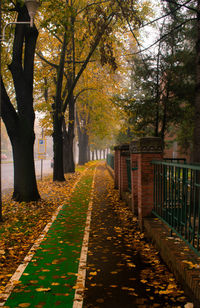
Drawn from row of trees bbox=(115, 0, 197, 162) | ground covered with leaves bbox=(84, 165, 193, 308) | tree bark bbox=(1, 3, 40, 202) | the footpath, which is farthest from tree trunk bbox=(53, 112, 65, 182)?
ground covered with leaves bbox=(84, 165, 193, 308)

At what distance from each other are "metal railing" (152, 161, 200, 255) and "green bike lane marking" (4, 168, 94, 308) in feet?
5.72

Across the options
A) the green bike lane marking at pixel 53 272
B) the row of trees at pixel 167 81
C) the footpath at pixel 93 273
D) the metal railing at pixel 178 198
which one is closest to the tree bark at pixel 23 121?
the green bike lane marking at pixel 53 272

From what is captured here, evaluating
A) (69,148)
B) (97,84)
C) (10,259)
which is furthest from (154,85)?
(10,259)

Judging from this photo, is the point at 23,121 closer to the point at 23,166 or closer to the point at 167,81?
the point at 23,166

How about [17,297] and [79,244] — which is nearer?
[17,297]

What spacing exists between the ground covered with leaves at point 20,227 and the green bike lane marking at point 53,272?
0.95 feet

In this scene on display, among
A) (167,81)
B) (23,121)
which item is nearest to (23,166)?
(23,121)

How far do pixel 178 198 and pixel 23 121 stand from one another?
712cm

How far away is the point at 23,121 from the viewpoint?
1000 cm

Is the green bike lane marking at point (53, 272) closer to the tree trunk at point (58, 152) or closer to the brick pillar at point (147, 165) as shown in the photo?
the brick pillar at point (147, 165)

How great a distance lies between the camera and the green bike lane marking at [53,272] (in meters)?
3.50

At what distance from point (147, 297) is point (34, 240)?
3207 mm

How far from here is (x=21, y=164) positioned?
32.9ft

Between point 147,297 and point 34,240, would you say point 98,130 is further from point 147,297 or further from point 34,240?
point 147,297
